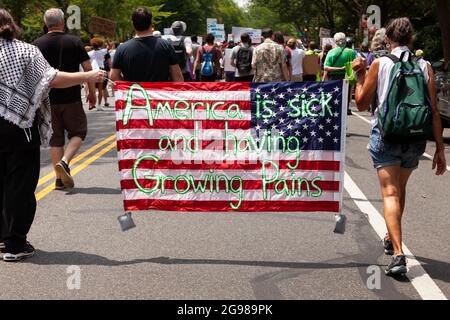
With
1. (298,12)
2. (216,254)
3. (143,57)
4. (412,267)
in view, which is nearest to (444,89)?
(143,57)

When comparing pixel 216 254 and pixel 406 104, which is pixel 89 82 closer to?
pixel 216 254

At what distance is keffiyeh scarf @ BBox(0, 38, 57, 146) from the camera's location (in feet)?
17.7

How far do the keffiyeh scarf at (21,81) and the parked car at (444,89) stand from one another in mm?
9472

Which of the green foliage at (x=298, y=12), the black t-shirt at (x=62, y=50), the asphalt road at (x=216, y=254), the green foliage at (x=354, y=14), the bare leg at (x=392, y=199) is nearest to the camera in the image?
the asphalt road at (x=216, y=254)

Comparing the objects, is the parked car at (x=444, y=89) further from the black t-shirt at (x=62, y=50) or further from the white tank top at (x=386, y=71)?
the white tank top at (x=386, y=71)

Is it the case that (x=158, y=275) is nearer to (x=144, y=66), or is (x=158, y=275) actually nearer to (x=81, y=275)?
(x=81, y=275)

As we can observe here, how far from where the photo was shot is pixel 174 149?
18.9 ft

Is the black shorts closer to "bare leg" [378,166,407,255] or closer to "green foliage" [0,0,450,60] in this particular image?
"bare leg" [378,166,407,255]

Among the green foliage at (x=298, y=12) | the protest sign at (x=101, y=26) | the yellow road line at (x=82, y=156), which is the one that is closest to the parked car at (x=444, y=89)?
the yellow road line at (x=82, y=156)

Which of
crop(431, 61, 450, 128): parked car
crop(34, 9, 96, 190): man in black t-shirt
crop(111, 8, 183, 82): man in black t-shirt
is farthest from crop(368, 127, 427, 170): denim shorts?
crop(431, 61, 450, 128): parked car

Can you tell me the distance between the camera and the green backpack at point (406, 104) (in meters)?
5.05

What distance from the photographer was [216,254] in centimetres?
568
